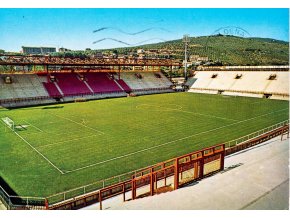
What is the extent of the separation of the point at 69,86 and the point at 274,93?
35366mm

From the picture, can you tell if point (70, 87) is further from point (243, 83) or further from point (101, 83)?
point (243, 83)

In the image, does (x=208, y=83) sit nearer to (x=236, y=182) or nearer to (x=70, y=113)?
(x=70, y=113)

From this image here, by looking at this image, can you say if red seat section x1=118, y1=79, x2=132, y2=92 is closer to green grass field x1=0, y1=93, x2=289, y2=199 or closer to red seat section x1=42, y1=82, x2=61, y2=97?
red seat section x1=42, y1=82, x2=61, y2=97

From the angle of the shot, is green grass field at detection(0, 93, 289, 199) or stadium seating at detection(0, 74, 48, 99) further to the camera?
stadium seating at detection(0, 74, 48, 99)

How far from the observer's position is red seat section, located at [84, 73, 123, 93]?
5066 cm

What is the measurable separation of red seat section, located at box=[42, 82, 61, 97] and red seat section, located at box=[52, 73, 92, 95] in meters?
1.12

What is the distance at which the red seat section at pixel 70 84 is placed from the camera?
46.9 m

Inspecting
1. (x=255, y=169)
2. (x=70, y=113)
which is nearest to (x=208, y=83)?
(x=70, y=113)

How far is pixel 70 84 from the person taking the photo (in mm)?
48781

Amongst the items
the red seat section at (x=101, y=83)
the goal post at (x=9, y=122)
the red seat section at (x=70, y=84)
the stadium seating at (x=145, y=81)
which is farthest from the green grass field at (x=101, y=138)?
the stadium seating at (x=145, y=81)

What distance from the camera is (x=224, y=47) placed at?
92562mm

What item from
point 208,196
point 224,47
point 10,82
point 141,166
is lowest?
point 141,166

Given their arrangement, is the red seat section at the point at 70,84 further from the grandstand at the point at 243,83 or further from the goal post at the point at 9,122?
the grandstand at the point at 243,83

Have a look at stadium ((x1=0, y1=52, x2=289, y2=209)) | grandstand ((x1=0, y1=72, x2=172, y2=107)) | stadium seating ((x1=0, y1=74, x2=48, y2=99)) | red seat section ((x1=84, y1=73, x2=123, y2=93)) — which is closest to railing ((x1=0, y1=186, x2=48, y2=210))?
stadium ((x1=0, y1=52, x2=289, y2=209))
